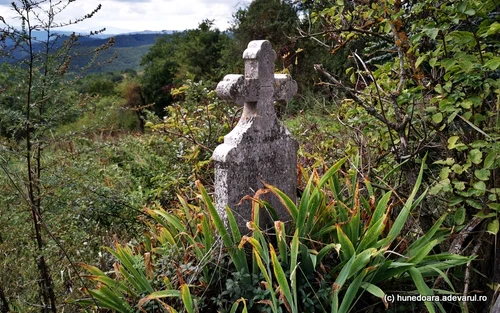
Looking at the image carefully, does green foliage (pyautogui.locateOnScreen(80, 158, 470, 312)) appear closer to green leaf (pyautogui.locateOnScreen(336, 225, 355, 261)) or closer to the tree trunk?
green leaf (pyautogui.locateOnScreen(336, 225, 355, 261))

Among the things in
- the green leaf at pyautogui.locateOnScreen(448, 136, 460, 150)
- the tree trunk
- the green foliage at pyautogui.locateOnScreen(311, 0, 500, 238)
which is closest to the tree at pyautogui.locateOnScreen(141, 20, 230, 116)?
the green foliage at pyautogui.locateOnScreen(311, 0, 500, 238)

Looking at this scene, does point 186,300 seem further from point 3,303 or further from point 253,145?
point 3,303

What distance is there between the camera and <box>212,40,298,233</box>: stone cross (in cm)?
284

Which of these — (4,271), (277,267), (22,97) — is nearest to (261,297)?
(277,267)

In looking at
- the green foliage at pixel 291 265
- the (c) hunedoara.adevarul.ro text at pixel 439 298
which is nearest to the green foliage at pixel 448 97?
the green foliage at pixel 291 265

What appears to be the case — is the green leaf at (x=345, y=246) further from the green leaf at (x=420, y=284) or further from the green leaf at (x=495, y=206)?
the green leaf at (x=495, y=206)

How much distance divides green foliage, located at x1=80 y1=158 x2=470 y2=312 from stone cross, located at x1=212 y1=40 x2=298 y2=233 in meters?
→ 0.18

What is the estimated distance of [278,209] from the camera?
3.07 metres

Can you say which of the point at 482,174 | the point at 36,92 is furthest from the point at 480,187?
the point at 36,92

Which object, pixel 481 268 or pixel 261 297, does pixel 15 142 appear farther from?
pixel 481 268

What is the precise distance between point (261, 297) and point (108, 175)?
4105 mm

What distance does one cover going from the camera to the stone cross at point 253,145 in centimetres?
284

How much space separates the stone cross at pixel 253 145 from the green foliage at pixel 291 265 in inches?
7.3

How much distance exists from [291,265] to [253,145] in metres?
0.88
